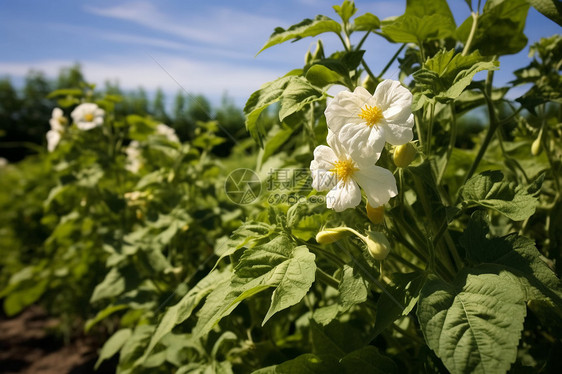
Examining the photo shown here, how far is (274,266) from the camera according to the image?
0.84m

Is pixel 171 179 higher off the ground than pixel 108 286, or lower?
higher

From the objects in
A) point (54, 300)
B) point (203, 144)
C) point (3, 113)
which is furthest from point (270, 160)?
point (3, 113)

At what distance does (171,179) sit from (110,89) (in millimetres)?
6445

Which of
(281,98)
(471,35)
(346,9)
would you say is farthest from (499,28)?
(281,98)

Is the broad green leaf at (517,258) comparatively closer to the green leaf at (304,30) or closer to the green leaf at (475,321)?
the green leaf at (475,321)

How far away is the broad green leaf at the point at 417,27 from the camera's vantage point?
3.29ft

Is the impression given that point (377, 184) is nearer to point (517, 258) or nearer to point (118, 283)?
point (517, 258)

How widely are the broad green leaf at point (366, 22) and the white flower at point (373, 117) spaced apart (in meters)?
0.34

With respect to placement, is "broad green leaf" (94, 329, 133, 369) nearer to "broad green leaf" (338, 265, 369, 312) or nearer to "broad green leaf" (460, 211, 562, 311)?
"broad green leaf" (338, 265, 369, 312)

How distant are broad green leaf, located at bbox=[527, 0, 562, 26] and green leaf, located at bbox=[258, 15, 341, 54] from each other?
19.3 inches

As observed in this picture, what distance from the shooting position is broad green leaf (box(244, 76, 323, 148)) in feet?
2.93

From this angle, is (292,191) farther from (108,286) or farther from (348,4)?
(108,286)

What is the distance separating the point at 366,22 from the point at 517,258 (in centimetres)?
69

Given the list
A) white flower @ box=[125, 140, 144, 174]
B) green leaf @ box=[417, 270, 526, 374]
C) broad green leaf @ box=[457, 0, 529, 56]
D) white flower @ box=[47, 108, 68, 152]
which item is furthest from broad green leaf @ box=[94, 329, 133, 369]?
broad green leaf @ box=[457, 0, 529, 56]
